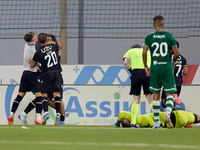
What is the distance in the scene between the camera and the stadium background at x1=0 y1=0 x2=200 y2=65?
11.2 meters

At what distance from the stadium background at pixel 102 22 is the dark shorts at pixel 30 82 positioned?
3.42 m

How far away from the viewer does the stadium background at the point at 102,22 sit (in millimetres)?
11211

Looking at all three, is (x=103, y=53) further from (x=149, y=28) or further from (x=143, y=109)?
(x=143, y=109)

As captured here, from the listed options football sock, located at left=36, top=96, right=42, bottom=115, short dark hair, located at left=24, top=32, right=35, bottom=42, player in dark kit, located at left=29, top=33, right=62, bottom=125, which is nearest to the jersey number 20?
player in dark kit, located at left=29, top=33, right=62, bottom=125

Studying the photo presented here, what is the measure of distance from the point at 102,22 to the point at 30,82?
13.5ft

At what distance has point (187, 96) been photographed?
28.4 ft

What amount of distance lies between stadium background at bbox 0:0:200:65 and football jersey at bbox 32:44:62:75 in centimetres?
381

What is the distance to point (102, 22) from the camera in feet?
37.2

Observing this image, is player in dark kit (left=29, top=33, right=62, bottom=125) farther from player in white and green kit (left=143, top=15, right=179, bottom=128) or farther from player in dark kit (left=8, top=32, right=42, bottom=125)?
player in white and green kit (left=143, top=15, right=179, bottom=128)

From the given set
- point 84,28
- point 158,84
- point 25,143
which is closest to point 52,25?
point 84,28

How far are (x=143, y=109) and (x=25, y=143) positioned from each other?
5.27 metres

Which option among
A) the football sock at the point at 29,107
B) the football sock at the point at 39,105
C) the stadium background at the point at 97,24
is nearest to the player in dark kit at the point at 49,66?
the football sock at the point at 39,105

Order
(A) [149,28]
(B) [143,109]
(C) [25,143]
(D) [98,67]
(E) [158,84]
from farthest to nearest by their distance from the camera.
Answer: (A) [149,28] → (D) [98,67] → (B) [143,109] → (E) [158,84] → (C) [25,143]

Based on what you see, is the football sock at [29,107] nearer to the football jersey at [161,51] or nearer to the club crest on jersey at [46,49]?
the club crest on jersey at [46,49]
